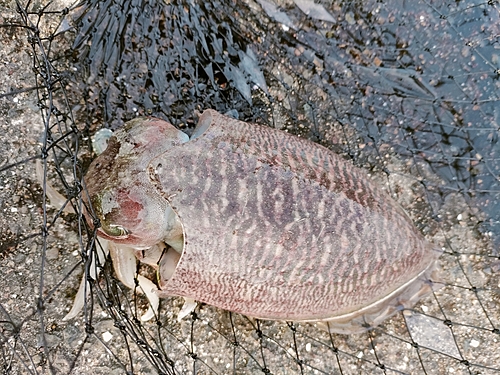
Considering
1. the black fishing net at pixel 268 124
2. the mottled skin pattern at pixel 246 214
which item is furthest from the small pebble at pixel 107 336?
the mottled skin pattern at pixel 246 214

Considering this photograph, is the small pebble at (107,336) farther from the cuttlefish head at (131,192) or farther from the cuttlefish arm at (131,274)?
the cuttlefish head at (131,192)

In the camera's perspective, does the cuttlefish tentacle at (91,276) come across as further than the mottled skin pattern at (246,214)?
Yes

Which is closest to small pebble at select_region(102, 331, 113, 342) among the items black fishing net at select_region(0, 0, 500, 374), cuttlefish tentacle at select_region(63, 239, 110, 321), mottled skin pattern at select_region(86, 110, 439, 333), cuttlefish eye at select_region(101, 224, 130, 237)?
black fishing net at select_region(0, 0, 500, 374)

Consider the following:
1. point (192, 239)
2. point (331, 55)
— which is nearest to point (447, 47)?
point (331, 55)

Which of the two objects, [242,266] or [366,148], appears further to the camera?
[366,148]

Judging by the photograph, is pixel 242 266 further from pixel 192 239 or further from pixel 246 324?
pixel 246 324

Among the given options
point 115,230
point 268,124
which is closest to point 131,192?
point 115,230
